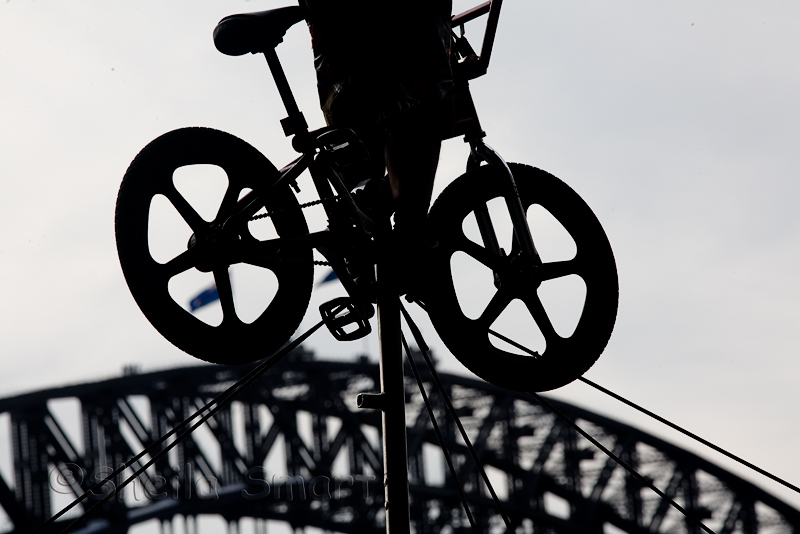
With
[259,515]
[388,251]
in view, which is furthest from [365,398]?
[259,515]

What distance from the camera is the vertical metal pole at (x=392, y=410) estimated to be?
25.3 ft

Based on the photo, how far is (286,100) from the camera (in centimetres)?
754

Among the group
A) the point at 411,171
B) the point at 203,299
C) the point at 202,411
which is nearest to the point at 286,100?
the point at 411,171

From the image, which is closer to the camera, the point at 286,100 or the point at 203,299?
the point at 286,100

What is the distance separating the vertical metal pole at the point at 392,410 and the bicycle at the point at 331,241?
6.4 inches

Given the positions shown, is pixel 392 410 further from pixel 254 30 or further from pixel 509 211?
pixel 254 30

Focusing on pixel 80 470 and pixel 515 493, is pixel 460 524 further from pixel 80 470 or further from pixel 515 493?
pixel 80 470

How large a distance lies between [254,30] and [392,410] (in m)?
2.77

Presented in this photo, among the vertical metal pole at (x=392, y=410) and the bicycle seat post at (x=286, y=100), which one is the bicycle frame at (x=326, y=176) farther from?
the vertical metal pole at (x=392, y=410)

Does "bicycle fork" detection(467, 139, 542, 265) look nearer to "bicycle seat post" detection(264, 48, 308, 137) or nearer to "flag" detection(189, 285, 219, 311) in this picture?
"bicycle seat post" detection(264, 48, 308, 137)

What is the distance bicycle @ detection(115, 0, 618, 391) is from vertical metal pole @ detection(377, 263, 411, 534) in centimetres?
16

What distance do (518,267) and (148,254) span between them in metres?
2.50

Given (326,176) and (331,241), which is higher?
(326,176)

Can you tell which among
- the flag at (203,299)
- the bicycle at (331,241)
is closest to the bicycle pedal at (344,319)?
the bicycle at (331,241)
